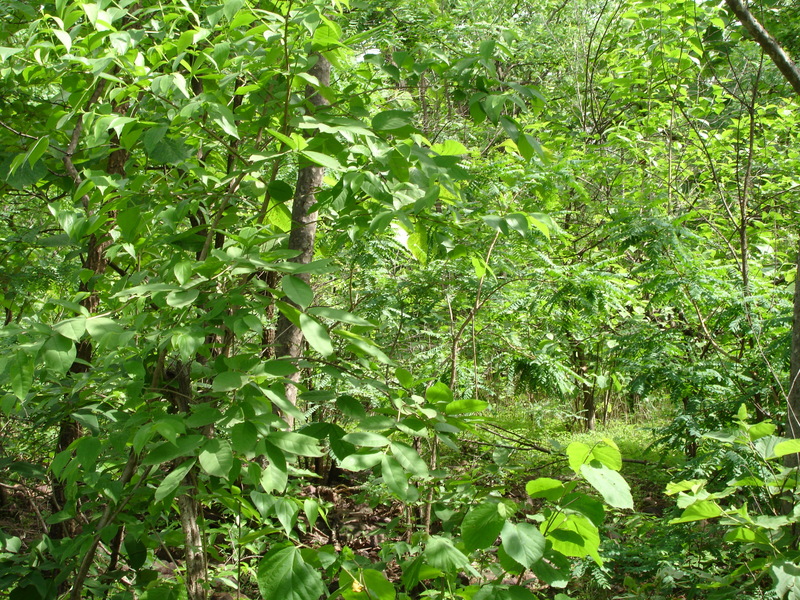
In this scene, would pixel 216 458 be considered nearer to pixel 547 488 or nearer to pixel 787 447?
pixel 547 488

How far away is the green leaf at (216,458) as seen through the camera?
1.12 meters

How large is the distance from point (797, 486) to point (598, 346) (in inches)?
104

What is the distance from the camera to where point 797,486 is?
5.86 feet

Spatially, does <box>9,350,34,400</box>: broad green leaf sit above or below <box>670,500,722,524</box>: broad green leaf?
above

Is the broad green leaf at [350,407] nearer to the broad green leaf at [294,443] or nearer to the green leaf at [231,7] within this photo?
the broad green leaf at [294,443]

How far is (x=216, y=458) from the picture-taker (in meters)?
1.15

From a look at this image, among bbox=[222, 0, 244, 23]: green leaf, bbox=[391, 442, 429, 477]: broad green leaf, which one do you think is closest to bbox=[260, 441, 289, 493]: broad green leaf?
bbox=[391, 442, 429, 477]: broad green leaf

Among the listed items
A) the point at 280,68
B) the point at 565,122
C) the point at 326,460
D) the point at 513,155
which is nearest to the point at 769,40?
the point at 513,155

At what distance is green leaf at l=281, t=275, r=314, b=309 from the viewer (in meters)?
1.09

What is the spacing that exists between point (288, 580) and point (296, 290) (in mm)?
546

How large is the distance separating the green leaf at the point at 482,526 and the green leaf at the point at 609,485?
19 centimetres

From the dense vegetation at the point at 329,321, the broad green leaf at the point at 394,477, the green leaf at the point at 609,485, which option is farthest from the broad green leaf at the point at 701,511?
the broad green leaf at the point at 394,477

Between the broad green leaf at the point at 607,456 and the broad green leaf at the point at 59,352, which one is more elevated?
the broad green leaf at the point at 607,456

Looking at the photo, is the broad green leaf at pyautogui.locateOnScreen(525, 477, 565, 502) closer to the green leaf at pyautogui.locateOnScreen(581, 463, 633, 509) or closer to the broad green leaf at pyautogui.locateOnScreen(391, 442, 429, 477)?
the green leaf at pyautogui.locateOnScreen(581, 463, 633, 509)
